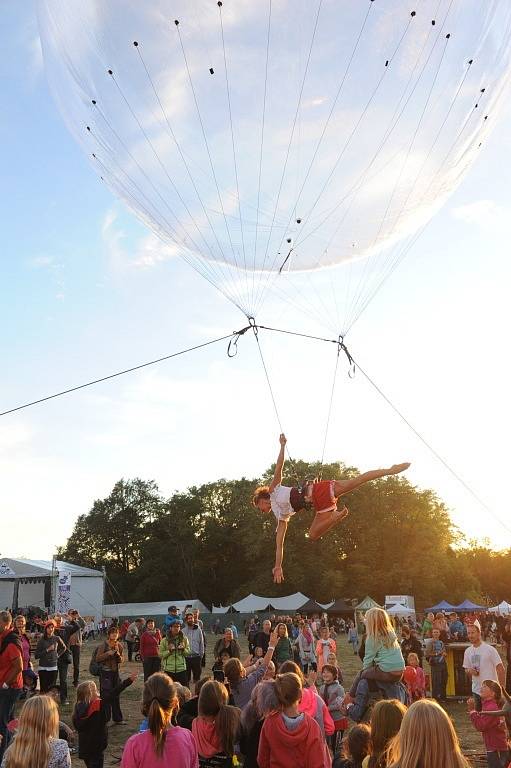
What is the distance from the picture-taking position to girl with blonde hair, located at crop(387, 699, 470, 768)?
273 cm

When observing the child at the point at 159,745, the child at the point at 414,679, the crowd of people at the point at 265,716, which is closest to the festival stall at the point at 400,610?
the child at the point at 414,679

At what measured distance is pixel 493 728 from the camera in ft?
22.6

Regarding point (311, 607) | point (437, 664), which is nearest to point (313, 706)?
point (437, 664)

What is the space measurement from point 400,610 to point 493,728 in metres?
33.2

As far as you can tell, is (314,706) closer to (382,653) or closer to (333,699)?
(382,653)

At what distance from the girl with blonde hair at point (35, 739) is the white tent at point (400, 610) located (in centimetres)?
3662

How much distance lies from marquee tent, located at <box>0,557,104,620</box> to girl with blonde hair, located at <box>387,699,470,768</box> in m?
31.6

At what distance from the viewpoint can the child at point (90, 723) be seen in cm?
625

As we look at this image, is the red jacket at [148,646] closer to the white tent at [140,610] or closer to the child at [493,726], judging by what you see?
the child at [493,726]

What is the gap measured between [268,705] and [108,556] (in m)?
80.3

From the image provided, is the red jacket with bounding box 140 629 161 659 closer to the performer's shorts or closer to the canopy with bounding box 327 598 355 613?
the performer's shorts

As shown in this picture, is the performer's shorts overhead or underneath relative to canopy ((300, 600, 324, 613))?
underneath

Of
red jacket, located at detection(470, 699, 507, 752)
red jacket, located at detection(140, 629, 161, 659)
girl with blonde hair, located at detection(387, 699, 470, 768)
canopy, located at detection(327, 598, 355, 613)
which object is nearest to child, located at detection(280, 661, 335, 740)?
red jacket, located at detection(470, 699, 507, 752)

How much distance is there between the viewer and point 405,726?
282cm
